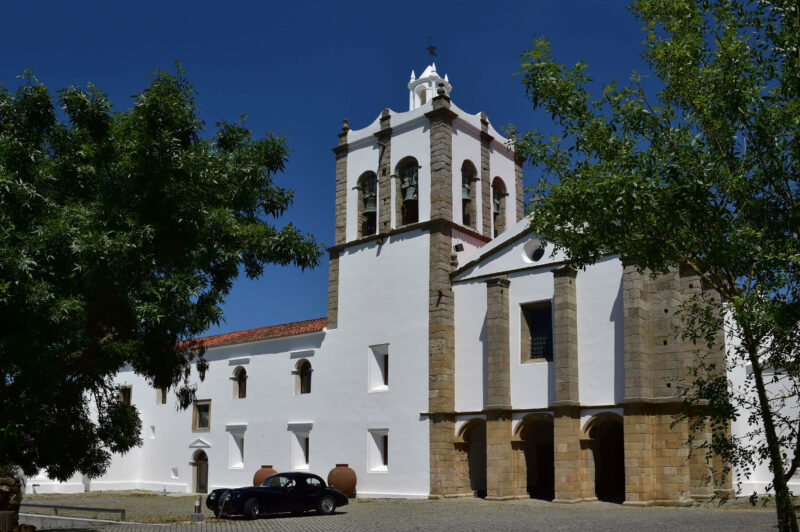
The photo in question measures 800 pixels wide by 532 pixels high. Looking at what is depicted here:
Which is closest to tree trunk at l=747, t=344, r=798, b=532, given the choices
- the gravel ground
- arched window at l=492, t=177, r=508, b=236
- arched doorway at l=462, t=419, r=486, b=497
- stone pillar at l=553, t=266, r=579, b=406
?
the gravel ground

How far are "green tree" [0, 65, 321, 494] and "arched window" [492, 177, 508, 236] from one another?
16289 mm

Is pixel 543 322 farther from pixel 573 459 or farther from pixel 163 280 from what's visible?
pixel 163 280

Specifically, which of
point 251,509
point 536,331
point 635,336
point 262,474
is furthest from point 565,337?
point 262,474

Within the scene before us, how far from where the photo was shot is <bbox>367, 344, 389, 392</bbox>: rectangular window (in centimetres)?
2838

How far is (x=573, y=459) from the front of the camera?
905 inches

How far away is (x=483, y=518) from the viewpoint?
1902cm

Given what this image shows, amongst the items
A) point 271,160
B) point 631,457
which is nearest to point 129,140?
point 271,160

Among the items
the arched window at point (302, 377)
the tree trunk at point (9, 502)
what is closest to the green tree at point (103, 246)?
the tree trunk at point (9, 502)

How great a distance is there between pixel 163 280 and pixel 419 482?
1555 centimetres

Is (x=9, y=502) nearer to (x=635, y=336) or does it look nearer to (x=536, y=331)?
(x=635, y=336)

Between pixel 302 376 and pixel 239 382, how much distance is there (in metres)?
3.66

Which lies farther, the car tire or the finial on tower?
the finial on tower

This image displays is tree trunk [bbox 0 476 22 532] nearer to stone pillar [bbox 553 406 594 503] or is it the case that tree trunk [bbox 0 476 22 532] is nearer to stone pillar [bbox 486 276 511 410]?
stone pillar [bbox 553 406 594 503]

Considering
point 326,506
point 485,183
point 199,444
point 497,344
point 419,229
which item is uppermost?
point 485,183
